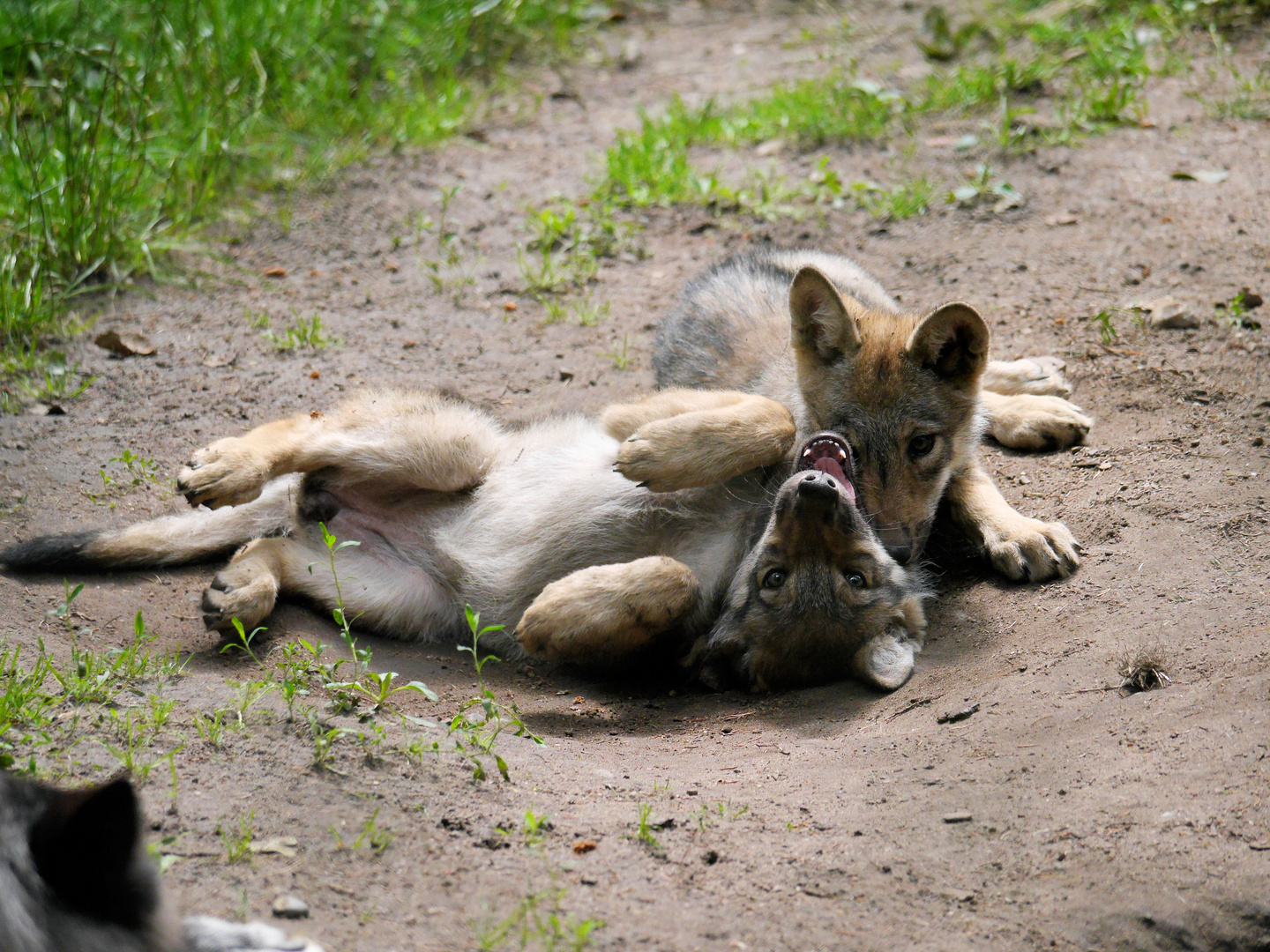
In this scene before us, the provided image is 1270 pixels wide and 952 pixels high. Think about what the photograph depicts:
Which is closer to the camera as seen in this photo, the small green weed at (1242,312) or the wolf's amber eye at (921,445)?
the wolf's amber eye at (921,445)

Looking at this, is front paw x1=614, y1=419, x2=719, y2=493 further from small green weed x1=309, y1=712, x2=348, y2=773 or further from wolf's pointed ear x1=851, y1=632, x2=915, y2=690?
small green weed x1=309, y1=712, x2=348, y2=773

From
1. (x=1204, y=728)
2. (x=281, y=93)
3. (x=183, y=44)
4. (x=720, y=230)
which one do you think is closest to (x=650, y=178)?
(x=720, y=230)

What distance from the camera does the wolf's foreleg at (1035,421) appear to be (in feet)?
16.8

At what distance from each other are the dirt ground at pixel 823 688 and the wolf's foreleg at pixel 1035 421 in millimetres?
90

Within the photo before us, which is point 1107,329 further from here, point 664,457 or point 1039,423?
point 664,457

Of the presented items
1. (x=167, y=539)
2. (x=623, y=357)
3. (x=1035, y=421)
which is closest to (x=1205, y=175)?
(x=1035, y=421)

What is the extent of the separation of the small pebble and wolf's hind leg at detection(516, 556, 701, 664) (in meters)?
1.61

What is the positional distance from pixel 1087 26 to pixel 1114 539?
6592 millimetres

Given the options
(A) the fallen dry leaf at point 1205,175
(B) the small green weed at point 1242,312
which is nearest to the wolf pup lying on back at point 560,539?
(B) the small green weed at point 1242,312

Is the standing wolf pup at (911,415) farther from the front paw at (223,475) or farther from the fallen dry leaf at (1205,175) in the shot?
the fallen dry leaf at (1205,175)

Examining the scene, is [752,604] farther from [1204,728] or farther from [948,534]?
[1204,728]

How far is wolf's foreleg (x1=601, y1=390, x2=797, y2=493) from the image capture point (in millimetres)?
4359

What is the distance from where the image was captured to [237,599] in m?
4.11

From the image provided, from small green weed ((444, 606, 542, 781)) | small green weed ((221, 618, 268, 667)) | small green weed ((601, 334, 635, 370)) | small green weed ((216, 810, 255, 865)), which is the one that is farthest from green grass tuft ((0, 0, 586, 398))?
small green weed ((216, 810, 255, 865))
